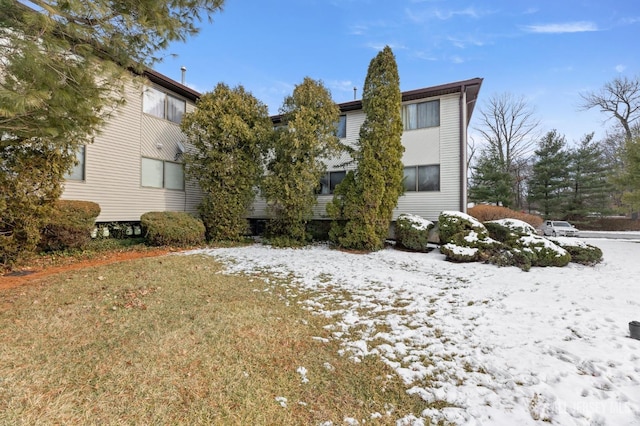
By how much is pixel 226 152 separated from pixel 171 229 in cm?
307

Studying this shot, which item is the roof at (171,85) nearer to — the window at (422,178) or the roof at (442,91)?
the roof at (442,91)

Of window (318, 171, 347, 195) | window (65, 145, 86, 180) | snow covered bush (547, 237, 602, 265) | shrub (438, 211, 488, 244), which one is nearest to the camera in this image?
snow covered bush (547, 237, 602, 265)

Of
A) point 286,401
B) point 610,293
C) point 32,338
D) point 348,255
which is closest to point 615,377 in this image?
point 286,401

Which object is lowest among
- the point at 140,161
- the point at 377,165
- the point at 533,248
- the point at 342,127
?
Result: the point at 533,248

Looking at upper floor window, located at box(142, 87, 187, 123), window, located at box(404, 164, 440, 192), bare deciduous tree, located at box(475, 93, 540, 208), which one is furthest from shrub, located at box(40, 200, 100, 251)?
bare deciduous tree, located at box(475, 93, 540, 208)

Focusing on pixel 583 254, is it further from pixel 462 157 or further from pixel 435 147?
pixel 435 147

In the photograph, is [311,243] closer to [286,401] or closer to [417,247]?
[417,247]

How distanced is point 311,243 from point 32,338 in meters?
8.12

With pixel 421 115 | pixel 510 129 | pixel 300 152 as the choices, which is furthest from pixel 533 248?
pixel 510 129

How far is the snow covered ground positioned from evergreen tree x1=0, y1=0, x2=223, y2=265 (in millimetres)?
3987

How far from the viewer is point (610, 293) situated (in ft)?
15.1

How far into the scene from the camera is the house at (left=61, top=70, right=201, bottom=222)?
27.4ft

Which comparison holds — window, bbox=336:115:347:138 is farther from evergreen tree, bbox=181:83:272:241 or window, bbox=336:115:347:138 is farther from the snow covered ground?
the snow covered ground

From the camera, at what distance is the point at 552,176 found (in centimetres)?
2325
